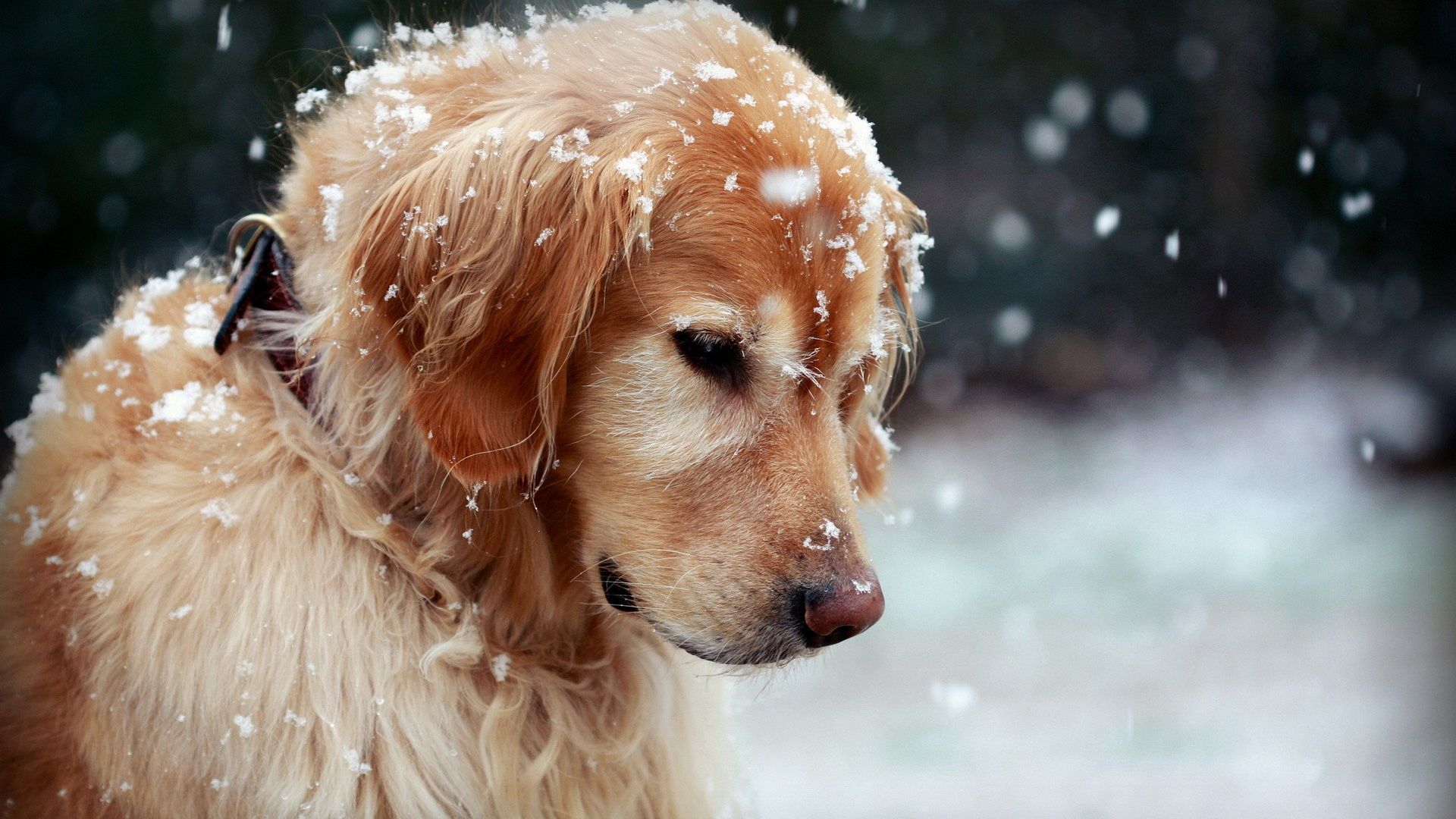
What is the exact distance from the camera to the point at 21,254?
368 centimetres

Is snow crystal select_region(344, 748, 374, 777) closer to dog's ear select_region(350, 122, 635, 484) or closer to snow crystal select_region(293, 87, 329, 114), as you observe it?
dog's ear select_region(350, 122, 635, 484)

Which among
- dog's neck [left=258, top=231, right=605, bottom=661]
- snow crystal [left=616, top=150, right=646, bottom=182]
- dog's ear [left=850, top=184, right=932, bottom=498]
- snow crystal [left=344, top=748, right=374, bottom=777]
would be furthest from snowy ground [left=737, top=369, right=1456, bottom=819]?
snow crystal [left=616, top=150, right=646, bottom=182]

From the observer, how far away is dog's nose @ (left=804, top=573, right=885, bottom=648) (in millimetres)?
1480

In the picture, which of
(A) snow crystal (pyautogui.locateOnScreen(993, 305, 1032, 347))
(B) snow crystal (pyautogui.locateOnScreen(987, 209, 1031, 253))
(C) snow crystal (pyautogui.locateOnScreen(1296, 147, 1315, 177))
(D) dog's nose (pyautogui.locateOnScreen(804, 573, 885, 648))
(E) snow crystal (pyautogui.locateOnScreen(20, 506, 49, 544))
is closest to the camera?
(D) dog's nose (pyautogui.locateOnScreen(804, 573, 885, 648))

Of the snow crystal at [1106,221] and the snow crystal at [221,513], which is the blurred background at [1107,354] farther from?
the snow crystal at [221,513]

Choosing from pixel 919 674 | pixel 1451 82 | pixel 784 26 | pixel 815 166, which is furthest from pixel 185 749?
pixel 1451 82

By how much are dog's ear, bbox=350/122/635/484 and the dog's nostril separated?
490mm

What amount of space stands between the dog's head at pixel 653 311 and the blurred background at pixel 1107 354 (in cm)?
182

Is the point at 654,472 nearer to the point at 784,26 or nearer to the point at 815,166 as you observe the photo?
the point at 815,166

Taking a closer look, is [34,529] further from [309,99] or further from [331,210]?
[309,99]

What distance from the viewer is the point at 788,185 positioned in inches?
61.2

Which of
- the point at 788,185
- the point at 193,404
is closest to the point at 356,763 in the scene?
the point at 193,404

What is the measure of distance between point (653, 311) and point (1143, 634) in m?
4.05

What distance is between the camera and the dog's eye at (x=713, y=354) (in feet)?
5.04
